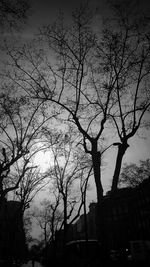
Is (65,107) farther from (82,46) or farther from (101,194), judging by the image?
(101,194)

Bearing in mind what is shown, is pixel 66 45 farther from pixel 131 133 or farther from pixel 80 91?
pixel 131 133

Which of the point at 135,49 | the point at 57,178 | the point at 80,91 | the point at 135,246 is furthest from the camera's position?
Result: the point at 57,178

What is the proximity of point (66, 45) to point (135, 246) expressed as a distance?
73.2 ft

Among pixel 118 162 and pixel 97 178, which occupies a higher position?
pixel 118 162

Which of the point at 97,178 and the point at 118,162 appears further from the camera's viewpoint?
the point at 97,178

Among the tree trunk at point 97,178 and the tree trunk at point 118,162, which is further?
the tree trunk at point 97,178

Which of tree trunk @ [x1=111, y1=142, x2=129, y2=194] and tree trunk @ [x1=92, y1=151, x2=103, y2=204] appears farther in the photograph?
tree trunk @ [x1=92, y1=151, x2=103, y2=204]

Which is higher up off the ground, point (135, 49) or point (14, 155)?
point (135, 49)

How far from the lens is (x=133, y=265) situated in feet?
31.3

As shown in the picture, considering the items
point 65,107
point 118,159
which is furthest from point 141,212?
point 65,107

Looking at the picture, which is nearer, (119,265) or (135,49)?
(119,265)

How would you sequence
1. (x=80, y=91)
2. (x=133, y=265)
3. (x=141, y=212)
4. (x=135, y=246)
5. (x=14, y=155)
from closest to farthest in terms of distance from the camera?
1. (x=141, y=212)
2. (x=133, y=265)
3. (x=80, y=91)
4. (x=14, y=155)
5. (x=135, y=246)

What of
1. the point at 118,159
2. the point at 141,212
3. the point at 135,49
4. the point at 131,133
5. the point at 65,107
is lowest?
the point at 141,212

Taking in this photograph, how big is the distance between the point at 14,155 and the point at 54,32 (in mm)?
8523
